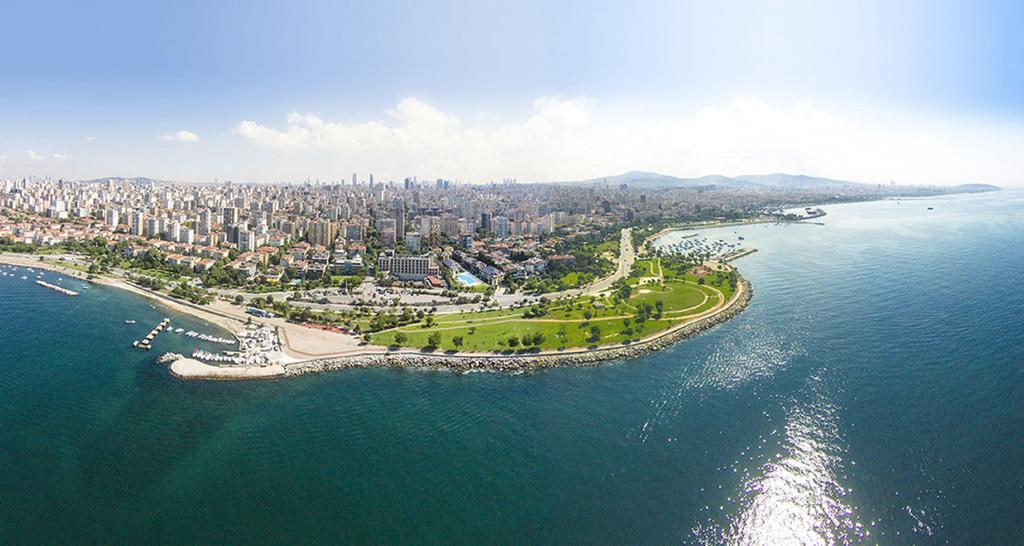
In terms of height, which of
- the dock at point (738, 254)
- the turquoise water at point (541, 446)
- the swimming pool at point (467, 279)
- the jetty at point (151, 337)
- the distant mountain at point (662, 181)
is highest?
the distant mountain at point (662, 181)

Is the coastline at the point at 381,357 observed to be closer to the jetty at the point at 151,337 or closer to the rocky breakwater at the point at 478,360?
the rocky breakwater at the point at 478,360

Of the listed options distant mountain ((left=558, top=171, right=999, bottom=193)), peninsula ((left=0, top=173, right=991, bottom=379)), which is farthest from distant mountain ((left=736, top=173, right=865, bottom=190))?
peninsula ((left=0, top=173, right=991, bottom=379))

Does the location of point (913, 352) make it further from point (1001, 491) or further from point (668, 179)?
point (668, 179)

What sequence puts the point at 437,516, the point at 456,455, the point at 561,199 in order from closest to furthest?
the point at 437,516 → the point at 456,455 → the point at 561,199

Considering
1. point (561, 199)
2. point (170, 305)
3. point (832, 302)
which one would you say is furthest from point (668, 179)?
point (170, 305)

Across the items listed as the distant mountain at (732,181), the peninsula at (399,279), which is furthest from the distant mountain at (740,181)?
the peninsula at (399,279)

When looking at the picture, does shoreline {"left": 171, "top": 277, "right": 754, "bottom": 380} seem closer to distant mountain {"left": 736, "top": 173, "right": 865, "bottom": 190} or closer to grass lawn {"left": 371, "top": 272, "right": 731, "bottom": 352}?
grass lawn {"left": 371, "top": 272, "right": 731, "bottom": 352}

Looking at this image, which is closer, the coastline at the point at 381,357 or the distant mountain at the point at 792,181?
the coastline at the point at 381,357
